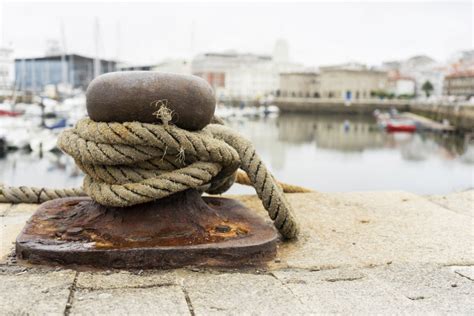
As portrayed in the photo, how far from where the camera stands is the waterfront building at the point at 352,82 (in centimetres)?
8750

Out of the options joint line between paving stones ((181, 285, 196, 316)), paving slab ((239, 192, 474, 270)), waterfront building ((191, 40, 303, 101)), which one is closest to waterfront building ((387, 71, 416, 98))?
waterfront building ((191, 40, 303, 101))

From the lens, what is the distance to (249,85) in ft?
320

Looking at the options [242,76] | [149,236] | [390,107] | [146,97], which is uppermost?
[242,76]

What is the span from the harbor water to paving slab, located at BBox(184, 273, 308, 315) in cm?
705

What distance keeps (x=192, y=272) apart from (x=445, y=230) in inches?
71.9

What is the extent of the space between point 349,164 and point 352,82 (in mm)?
69251

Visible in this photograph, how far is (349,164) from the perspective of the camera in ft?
69.6

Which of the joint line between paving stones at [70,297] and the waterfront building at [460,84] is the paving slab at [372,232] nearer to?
the joint line between paving stones at [70,297]

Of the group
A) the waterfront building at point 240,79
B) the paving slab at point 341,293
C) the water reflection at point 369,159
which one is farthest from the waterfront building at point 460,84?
the paving slab at point 341,293

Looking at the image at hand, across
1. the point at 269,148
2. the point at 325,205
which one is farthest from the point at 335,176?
the point at 325,205

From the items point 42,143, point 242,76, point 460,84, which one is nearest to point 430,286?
point 42,143

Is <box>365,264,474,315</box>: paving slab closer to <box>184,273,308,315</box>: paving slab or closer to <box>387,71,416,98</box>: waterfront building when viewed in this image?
<box>184,273,308,315</box>: paving slab

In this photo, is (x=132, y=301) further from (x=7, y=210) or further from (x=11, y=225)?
(x=7, y=210)

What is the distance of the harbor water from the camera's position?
15523mm
